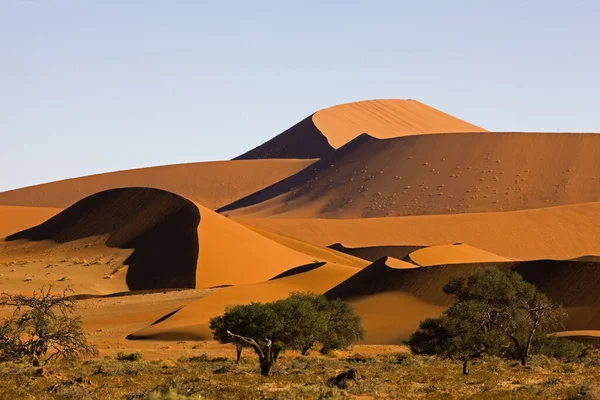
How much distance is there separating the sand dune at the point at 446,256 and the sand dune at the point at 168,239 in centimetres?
1314

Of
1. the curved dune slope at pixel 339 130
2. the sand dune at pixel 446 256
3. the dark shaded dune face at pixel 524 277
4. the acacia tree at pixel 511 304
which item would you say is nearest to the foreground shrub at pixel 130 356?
the acacia tree at pixel 511 304

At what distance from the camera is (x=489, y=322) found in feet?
109

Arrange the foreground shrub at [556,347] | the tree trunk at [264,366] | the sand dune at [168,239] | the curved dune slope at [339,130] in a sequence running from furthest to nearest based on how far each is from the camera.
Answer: the curved dune slope at [339,130]
the sand dune at [168,239]
the foreground shrub at [556,347]
the tree trunk at [264,366]

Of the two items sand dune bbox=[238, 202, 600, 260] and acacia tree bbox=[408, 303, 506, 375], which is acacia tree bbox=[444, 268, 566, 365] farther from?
sand dune bbox=[238, 202, 600, 260]

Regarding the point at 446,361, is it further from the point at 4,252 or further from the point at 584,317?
the point at 4,252

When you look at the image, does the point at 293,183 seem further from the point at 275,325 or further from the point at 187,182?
the point at 275,325

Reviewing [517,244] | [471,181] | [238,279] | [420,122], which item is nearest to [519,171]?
[471,181]

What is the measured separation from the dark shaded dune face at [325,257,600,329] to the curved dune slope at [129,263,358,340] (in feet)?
12.5

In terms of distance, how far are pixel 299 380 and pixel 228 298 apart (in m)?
31.2

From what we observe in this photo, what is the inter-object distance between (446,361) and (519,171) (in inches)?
3509

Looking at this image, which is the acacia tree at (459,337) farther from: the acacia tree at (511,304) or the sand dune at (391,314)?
the sand dune at (391,314)

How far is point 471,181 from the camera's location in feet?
399

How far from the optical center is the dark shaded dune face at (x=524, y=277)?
45.9 metres

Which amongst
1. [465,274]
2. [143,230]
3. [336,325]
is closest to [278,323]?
[336,325]
